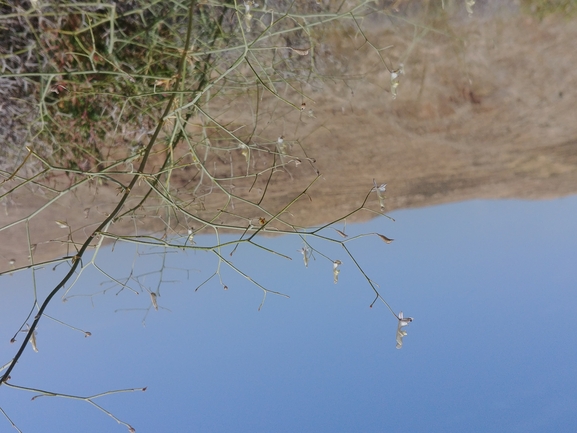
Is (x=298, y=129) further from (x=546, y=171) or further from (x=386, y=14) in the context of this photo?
(x=546, y=171)

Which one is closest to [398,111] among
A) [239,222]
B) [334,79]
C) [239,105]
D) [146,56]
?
[334,79]

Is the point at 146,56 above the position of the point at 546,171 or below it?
below

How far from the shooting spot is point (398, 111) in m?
1.53

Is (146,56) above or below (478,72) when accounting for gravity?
below

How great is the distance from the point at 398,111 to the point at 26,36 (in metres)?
1.00

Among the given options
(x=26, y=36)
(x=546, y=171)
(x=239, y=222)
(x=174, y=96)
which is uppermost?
(x=546, y=171)

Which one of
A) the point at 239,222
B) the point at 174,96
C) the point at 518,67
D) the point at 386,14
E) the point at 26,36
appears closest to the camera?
the point at 174,96

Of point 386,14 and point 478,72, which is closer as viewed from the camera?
point 386,14

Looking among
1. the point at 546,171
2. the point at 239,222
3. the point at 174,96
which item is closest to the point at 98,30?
the point at 174,96

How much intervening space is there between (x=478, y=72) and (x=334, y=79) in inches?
16.0

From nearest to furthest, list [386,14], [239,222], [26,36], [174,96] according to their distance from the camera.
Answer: [174,96] < [26,36] < [386,14] < [239,222]

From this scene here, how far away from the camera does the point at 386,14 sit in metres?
1.27

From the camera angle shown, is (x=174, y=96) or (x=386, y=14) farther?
(x=386, y=14)

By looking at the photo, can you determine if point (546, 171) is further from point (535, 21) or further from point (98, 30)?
point (98, 30)
